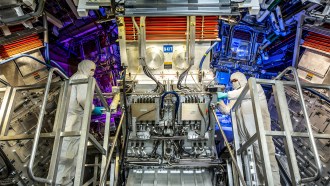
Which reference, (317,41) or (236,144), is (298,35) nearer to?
(317,41)

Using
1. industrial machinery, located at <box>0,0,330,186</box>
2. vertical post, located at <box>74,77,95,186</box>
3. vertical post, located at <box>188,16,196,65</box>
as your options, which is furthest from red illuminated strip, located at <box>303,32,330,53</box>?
vertical post, located at <box>74,77,95,186</box>

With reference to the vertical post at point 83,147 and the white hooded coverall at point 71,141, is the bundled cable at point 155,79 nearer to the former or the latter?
the white hooded coverall at point 71,141

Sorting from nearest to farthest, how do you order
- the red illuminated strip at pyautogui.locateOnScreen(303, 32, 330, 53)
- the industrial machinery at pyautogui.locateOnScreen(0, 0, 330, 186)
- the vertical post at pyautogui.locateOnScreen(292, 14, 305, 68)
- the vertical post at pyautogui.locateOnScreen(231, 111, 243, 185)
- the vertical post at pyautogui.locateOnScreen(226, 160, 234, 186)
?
the industrial machinery at pyautogui.locateOnScreen(0, 0, 330, 186) → the vertical post at pyautogui.locateOnScreen(231, 111, 243, 185) → the vertical post at pyautogui.locateOnScreen(226, 160, 234, 186) → the red illuminated strip at pyautogui.locateOnScreen(303, 32, 330, 53) → the vertical post at pyautogui.locateOnScreen(292, 14, 305, 68)

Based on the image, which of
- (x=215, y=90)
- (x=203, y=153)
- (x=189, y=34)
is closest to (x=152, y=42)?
(x=189, y=34)

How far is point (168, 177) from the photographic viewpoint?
4191 millimetres

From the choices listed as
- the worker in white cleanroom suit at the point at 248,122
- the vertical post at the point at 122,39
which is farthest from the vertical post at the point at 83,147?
the worker in white cleanroom suit at the point at 248,122

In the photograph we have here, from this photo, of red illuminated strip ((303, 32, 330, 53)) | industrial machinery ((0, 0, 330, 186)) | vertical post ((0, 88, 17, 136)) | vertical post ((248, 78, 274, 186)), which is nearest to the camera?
vertical post ((248, 78, 274, 186))

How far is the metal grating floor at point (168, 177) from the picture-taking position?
4043 millimetres

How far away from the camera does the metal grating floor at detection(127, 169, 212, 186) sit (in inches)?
159

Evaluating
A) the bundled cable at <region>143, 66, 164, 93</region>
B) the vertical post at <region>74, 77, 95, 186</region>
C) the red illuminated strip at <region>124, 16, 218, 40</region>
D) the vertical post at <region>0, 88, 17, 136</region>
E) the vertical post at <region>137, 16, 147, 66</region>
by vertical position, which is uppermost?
the red illuminated strip at <region>124, 16, 218, 40</region>

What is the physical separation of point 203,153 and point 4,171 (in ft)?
11.7

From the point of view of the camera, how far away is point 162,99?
402 cm

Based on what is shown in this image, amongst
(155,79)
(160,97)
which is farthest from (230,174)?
(155,79)

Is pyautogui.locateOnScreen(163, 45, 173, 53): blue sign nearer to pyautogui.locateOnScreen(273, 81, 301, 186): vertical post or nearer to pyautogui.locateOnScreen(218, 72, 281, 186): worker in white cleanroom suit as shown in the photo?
pyautogui.locateOnScreen(218, 72, 281, 186): worker in white cleanroom suit
